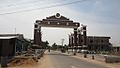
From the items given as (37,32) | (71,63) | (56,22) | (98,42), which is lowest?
(71,63)

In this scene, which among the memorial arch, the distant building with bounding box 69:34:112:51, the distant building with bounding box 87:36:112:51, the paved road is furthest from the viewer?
the distant building with bounding box 87:36:112:51

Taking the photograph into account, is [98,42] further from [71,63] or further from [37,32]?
[71,63]

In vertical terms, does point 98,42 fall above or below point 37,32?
below

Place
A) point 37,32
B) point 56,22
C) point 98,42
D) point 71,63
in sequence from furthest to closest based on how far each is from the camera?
point 98,42 < point 37,32 < point 56,22 < point 71,63

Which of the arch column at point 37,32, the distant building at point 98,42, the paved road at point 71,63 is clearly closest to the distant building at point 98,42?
the distant building at point 98,42

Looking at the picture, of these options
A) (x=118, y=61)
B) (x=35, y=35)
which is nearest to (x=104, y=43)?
(x=35, y=35)

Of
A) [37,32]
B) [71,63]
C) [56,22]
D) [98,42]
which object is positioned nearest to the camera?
[71,63]

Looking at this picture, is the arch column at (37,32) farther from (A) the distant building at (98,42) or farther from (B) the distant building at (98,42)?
(B) the distant building at (98,42)

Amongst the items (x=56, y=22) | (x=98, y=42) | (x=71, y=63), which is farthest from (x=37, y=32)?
(x=71, y=63)

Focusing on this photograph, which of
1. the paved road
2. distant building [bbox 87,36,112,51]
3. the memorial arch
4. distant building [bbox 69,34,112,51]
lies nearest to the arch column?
the memorial arch

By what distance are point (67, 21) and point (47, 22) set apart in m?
6.94

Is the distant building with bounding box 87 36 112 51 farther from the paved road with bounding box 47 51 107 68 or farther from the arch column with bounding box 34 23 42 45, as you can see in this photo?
the paved road with bounding box 47 51 107 68

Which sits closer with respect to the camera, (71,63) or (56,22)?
(71,63)

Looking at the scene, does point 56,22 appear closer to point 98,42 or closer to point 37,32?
point 37,32
